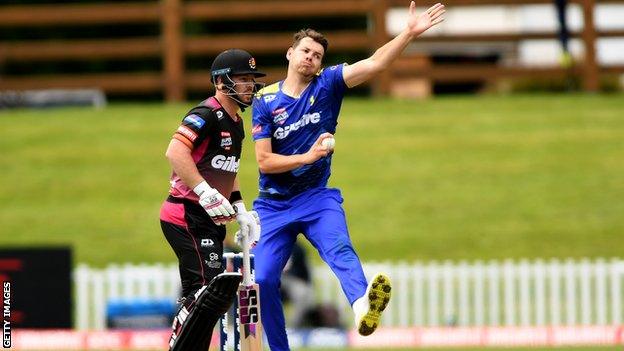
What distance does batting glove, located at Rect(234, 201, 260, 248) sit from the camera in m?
8.24

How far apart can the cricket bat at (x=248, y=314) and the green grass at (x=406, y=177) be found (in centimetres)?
1094

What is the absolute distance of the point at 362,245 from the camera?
760 inches

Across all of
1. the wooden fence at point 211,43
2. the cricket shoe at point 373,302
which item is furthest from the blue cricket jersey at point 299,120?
the wooden fence at point 211,43

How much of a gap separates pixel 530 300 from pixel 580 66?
10.5 meters

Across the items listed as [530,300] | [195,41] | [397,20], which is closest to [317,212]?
[530,300]

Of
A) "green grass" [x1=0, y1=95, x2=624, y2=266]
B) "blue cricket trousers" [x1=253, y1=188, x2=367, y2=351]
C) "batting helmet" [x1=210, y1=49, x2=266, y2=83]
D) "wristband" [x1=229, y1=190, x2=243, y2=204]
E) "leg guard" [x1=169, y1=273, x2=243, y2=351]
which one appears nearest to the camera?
"leg guard" [x1=169, y1=273, x2=243, y2=351]

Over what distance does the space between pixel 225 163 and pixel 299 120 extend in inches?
27.0

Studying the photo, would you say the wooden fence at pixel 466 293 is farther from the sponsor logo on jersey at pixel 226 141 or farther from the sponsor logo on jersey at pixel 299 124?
the sponsor logo on jersey at pixel 226 141

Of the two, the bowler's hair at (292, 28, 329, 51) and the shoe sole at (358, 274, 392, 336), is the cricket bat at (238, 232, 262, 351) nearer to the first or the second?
the shoe sole at (358, 274, 392, 336)

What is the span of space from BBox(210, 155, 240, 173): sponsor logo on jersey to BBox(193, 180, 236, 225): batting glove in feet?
1.05

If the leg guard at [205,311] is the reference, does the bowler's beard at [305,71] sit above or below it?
above

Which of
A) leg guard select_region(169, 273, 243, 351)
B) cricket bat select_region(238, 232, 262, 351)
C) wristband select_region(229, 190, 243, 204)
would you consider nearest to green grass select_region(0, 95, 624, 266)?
wristband select_region(229, 190, 243, 204)

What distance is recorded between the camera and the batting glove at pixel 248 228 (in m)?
8.24

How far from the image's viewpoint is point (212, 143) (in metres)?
8.38
